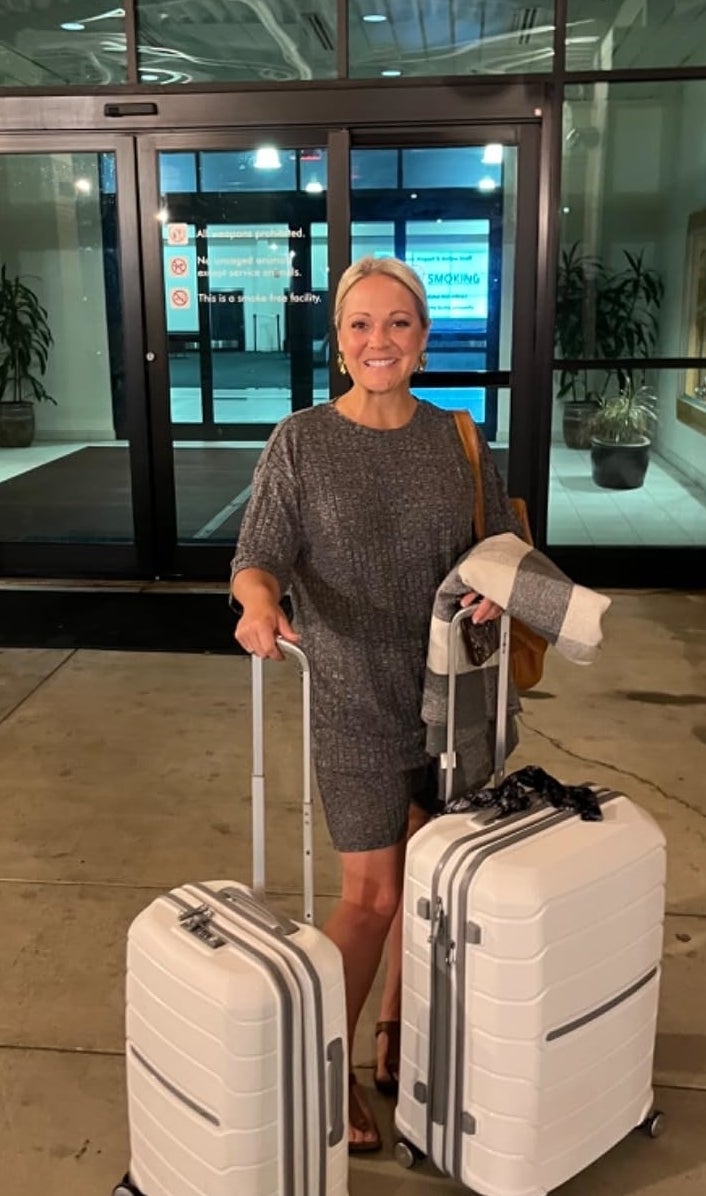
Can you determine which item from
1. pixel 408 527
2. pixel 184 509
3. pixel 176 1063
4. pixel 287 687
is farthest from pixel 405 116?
pixel 176 1063

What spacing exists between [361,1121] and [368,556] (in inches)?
40.4

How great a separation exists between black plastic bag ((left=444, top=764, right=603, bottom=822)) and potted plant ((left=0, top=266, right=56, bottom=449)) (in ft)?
16.4

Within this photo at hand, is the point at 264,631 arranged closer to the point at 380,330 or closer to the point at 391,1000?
the point at 380,330

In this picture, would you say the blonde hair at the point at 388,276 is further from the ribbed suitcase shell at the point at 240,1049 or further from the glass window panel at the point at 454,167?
the glass window panel at the point at 454,167

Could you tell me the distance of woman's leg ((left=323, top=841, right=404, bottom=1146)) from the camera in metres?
2.00

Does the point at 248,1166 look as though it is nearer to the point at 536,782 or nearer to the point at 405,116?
the point at 536,782

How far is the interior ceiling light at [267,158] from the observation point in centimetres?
556

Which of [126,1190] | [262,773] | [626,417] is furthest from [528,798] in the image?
[626,417]

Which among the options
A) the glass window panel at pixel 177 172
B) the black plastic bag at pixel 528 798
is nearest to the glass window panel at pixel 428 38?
the glass window panel at pixel 177 172

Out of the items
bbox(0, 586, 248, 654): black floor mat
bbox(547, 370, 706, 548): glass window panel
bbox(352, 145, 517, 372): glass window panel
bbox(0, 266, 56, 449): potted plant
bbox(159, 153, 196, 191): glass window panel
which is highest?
bbox(159, 153, 196, 191): glass window panel

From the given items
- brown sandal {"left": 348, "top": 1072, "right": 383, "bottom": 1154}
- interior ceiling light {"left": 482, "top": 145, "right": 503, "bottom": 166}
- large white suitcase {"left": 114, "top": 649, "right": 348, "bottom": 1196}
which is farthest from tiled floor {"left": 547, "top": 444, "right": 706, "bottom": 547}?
large white suitcase {"left": 114, "top": 649, "right": 348, "bottom": 1196}

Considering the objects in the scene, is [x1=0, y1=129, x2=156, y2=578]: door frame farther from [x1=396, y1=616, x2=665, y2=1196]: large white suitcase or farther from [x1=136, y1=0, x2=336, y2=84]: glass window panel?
[x1=396, y1=616, x2=665, y2=1196]: large white suitcase

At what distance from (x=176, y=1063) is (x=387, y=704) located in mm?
669

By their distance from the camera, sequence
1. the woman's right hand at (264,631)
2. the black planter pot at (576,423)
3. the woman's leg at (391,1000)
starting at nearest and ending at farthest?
the woman's right hand at (264,631)
the woman's leg at (391,1000)
the black planter pot at (576,423)
